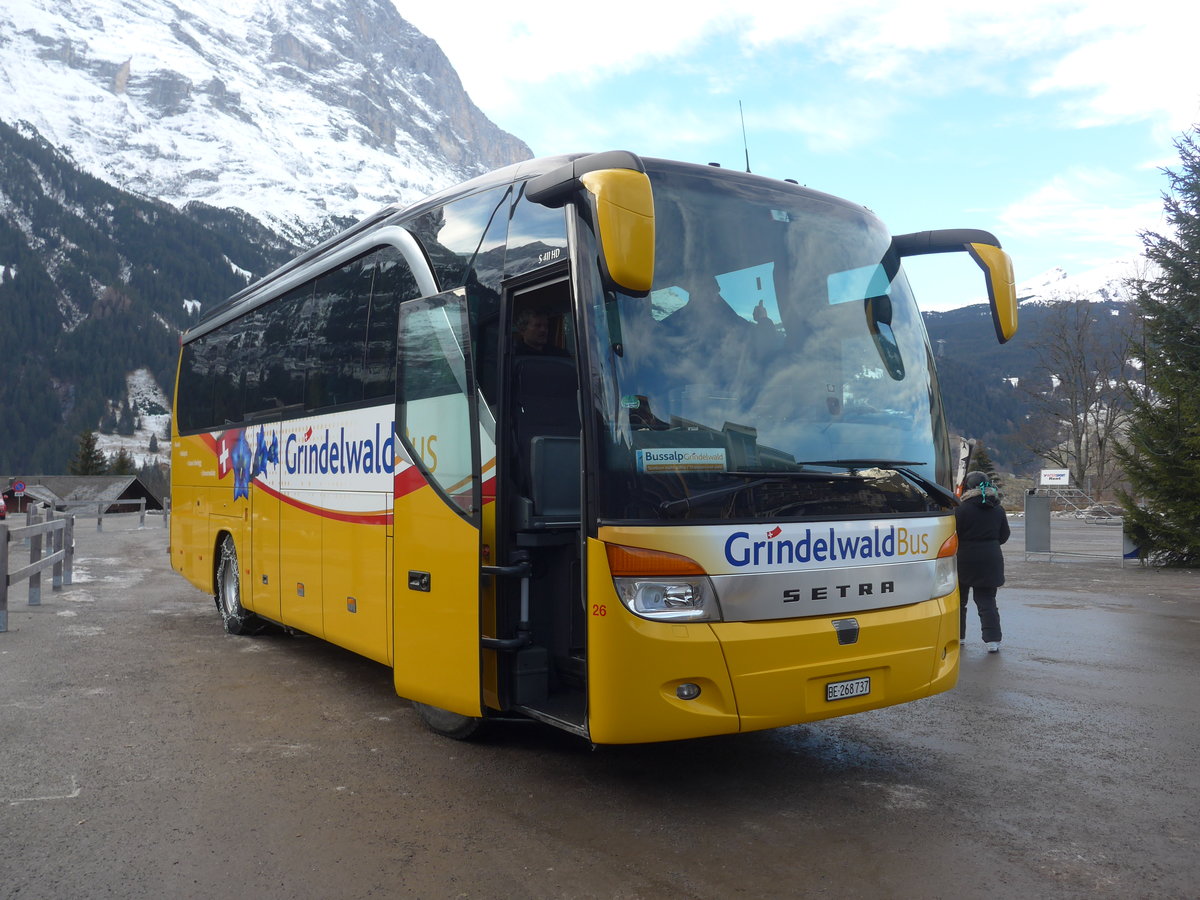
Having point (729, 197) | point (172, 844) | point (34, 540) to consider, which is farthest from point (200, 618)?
point (729, 197)

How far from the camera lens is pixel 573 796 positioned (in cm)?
512

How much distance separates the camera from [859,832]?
457 centimetres

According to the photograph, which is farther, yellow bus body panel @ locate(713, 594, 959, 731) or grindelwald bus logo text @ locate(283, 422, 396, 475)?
grindelwald bus logo text @ locate(283, 422, 396, 475)

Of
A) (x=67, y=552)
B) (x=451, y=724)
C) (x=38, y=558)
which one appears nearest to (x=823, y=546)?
(x=451, y=724)

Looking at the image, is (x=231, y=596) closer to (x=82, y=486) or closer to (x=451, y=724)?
(x=451, y=724)

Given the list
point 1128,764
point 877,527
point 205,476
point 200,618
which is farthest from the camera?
point 200,618

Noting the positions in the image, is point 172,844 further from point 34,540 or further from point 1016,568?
point 1016,568

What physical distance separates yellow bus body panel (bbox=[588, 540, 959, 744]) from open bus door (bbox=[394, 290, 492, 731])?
37.9 inches

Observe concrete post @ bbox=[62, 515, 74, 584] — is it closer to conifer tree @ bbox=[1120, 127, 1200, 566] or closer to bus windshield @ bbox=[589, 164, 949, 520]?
bus windshield @ bbox=[589, 164, 949, 520]

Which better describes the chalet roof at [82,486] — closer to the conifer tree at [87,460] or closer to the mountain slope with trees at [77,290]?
the conifer tree at [87,460]

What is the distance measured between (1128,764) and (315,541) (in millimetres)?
5536

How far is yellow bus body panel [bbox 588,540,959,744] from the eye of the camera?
4539 millimetres

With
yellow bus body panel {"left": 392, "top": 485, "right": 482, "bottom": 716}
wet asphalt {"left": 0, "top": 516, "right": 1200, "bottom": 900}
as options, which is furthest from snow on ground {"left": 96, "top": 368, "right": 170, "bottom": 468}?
yellow bus body panel {"left": 392, "top": 485, "right": 482, "bottom": 716}

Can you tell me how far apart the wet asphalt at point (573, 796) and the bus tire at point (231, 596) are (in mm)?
1548
